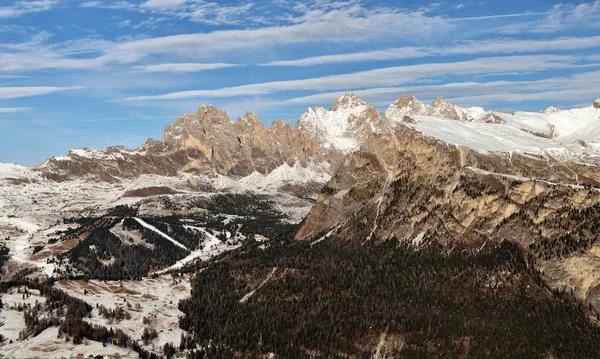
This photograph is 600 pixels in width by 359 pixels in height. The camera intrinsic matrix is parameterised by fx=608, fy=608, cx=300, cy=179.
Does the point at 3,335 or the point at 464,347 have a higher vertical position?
the point at 3,335

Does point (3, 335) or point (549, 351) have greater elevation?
point (3, 335)

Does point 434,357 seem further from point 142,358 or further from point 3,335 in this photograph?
point 3,335

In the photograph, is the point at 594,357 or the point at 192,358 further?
the point at 192,358

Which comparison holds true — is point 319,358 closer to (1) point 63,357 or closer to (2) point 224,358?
(2) point 224,358

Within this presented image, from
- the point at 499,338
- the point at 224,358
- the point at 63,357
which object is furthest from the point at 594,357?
the point at 63,357

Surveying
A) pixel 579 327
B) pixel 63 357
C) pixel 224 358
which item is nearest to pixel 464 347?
pixel 579 327

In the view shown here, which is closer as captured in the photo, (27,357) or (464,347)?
(27,357)

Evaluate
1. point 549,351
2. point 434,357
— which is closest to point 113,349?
point 434,357
